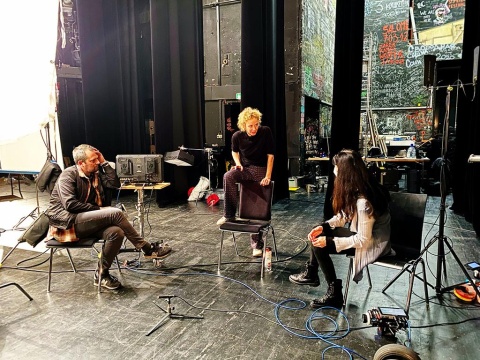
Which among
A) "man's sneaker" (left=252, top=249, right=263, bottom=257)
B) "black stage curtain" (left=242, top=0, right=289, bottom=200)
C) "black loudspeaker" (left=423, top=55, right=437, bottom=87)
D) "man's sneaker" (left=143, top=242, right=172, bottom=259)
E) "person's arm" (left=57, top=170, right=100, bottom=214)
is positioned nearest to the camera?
"person's arm" (left=57, top=170, right=100, bottom=214)

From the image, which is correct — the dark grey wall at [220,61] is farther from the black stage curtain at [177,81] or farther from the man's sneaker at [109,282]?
the man's sneaker at [109,282]

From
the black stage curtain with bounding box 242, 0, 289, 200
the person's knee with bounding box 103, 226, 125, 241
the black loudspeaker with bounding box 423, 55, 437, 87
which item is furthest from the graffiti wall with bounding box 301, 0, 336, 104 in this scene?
the person's knee with bounding box 103, 226, 125, 241

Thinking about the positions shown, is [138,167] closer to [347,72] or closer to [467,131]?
[347,72]

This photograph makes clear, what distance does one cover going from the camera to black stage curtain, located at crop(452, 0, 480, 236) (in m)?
4.84

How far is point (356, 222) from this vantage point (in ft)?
8.55

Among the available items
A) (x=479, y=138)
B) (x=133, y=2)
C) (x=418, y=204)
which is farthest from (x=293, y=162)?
(x=418, y=204)

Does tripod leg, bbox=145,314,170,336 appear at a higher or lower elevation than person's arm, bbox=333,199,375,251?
lower

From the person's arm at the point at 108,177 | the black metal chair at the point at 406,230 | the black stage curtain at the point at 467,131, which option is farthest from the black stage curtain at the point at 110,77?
the black metal chair at the point at 406,230

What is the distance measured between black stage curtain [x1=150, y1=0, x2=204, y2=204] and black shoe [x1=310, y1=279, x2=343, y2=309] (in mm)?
4309

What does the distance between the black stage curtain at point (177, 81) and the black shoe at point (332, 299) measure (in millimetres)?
4309

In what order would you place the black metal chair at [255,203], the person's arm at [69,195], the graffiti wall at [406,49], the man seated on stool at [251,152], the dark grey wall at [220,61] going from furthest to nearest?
the graffiti wall at [406,49], the dark grey wall at [220,61], the man seated on stool at [251,152], the black metal chair at [255,203], the person's arm at [69,195]

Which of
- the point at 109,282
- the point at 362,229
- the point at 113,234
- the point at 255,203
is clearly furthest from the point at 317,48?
the point at 109,282

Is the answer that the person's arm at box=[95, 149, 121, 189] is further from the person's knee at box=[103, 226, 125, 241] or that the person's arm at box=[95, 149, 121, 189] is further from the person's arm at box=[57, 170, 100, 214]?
the person's knee at box=[103, 226, 125, 241]

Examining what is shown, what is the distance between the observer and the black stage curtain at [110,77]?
725 centimetres
